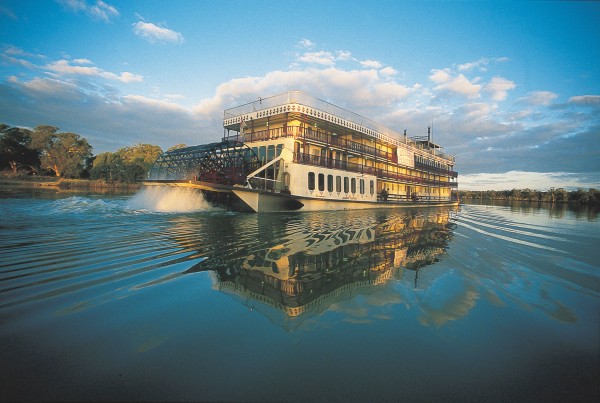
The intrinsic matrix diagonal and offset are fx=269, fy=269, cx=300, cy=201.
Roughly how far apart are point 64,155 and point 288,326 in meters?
75.0

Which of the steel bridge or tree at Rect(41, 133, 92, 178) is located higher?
tree at Rect(41, 133, 92, 178)

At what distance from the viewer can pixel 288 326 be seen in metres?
3.12

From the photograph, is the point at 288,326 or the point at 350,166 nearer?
the point at 288,326

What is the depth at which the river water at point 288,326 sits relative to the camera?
2133 mm

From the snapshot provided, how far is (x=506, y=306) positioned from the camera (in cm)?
385

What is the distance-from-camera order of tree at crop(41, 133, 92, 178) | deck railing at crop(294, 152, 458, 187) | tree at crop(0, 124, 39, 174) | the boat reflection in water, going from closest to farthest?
the boat reflection in water → deck railing at crop(294, 152, 458, 187) → tree at crop(0, 124, 39, 174) → tree at crop(41, 133, 92, 178)

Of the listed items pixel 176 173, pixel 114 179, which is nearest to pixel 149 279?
pixel 176 173

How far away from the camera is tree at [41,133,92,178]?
5694 cm

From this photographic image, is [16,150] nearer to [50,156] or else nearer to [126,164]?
[50,156]

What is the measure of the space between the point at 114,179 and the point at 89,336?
2736 inches

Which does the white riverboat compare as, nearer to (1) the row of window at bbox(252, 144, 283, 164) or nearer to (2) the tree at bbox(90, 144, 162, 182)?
(1) the row of window at bbox(252, 144, 283, 164)

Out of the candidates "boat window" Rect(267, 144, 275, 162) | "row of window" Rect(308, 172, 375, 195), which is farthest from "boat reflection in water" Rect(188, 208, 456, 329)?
"boat window" Rect(267, 144, 275, 162)

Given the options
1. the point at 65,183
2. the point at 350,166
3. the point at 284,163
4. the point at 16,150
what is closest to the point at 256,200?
the point at 284,163

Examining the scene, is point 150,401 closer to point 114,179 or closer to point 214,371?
point 214,371
